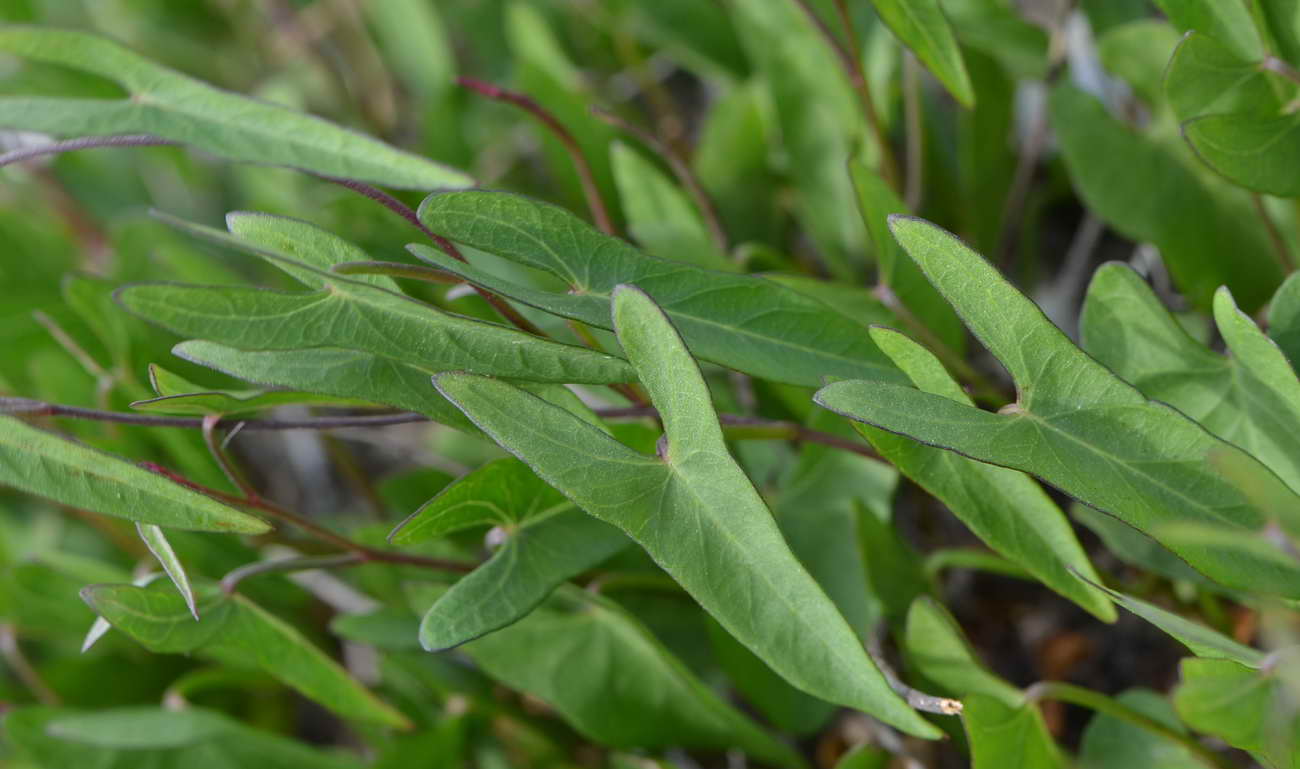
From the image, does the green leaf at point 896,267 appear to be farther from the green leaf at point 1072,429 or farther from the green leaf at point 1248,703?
the green leaf at point 1248,703

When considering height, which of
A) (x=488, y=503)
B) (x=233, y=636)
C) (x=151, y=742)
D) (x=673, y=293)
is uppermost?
(x=673, y=293)

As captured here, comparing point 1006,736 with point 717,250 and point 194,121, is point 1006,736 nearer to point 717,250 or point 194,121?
point 717,250

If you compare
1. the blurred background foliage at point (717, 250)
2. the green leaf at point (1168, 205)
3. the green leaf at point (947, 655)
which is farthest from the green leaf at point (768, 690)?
the green leaf at point (1168, 205)

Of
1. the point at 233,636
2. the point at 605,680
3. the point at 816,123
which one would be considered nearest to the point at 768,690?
the point at 605,680

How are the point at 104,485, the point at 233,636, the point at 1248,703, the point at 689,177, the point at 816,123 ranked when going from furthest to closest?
the point at 816,123
the point at 689,177
the point at 233,636
the point at 104,485
the point at 1248,703

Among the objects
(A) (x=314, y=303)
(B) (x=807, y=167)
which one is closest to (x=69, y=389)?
(A) (x=314, y=303)
